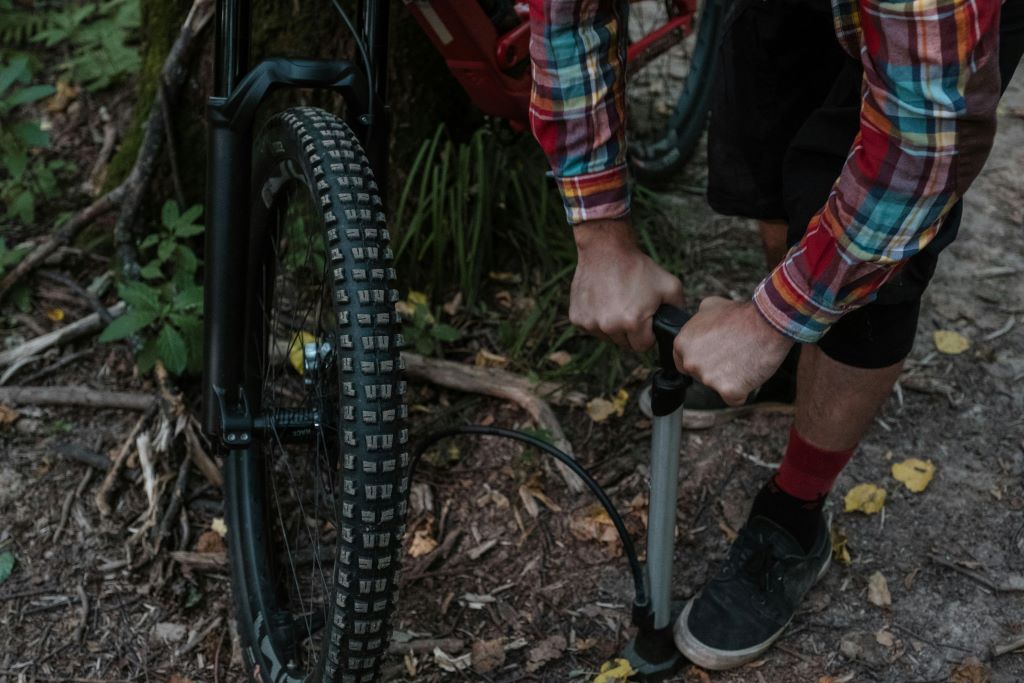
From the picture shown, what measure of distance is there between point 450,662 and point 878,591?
3.22 ft

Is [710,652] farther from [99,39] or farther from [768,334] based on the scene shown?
[99,39]

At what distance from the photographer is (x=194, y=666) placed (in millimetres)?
2234

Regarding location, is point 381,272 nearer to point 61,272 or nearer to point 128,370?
point 128,370

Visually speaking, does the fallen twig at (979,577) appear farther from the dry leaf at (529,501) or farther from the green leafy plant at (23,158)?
the green leafy plant at (23,158)

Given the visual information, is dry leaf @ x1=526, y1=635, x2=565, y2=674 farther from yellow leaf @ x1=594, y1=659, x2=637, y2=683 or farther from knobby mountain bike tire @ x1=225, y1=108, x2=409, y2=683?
knobby mountain bike tire @ x1=225, y1=108, x2=409, y2=683

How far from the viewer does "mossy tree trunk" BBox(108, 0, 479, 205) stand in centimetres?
273

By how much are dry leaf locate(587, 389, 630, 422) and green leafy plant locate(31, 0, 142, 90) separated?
1962 millimetres

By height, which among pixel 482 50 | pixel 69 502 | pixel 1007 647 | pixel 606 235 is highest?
pixel 482 50

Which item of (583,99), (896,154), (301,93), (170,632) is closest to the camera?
(896,154)

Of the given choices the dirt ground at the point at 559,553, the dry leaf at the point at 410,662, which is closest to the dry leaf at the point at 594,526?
the dirt ground at the point at 559,553

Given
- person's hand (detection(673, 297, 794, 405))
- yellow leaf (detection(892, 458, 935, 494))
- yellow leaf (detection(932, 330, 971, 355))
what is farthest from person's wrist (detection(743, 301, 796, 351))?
yellow leaf (detection(932, 330, 971, 355))

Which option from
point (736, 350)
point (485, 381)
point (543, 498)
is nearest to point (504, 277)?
point (485, 381)

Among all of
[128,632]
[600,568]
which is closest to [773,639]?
[600,568]

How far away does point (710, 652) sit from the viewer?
215 centimetres
